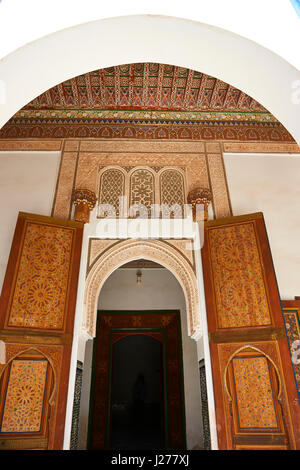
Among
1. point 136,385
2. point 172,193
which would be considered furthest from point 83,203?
point 136,385

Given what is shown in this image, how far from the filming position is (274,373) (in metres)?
2.29

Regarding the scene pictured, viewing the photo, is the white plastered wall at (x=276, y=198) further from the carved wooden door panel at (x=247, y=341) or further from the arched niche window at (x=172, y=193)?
the arched niche window at (x=172, y=193)

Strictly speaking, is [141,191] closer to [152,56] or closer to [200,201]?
[200,201]

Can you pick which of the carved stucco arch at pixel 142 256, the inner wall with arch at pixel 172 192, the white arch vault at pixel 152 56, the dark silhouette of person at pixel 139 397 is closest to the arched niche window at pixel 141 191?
the inner wall with arch at pixel 172 192

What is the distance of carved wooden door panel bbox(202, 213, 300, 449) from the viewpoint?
220cm

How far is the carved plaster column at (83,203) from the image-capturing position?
289 centimetres

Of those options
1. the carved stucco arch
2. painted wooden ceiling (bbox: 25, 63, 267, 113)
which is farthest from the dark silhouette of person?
painted wooden ceiling (bbox: 25, 63, 267, 113)

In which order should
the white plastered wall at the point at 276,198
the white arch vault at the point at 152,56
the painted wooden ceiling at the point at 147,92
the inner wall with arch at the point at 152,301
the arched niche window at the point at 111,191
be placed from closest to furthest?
the white arch vault at the point at 152,56 < the white plastered wall at the point at 276,198 < the arched niche window at the point at 111,191 < the painted wooden ceiling at the point at 147,92 < the inner wall with arch at the point at 152,301

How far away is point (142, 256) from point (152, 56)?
188 centimetres

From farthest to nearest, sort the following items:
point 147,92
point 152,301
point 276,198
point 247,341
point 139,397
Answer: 1. point 139,397
2. point 152,301
3. point 147,92
4. point 276,198
5. point 247,341

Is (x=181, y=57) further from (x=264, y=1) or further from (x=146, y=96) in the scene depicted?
(x=146, y=96)

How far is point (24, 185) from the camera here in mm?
3088

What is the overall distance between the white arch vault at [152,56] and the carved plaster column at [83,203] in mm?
1560

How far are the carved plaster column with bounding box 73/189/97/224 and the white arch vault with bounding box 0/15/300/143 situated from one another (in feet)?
5.12
